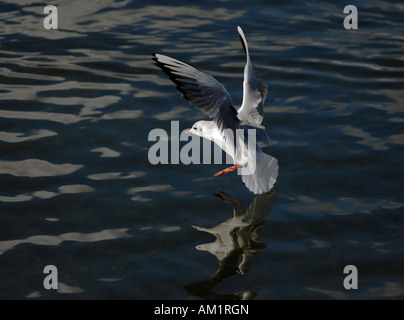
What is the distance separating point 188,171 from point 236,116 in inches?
45.2

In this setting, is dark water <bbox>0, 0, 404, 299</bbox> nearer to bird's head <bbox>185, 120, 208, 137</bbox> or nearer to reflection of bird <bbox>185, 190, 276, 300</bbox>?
reflection of bird <bbox>185, 190, 276, 300</bbox>

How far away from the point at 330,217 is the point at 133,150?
2444mm

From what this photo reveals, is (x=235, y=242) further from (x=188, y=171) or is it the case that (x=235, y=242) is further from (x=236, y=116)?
(x=188, y=171)

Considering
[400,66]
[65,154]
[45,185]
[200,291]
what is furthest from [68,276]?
[400,66]

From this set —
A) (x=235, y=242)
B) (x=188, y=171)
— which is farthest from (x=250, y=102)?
(x=235, y=242)

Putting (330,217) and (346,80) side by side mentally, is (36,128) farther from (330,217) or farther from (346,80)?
(346,80)

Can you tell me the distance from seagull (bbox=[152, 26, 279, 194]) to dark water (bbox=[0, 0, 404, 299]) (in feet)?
1.15

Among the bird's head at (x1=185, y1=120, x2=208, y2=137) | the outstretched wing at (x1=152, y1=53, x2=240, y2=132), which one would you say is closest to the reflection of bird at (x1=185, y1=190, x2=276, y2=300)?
the bird's head at (x1=185, y1=120, x2=208, y2=137)

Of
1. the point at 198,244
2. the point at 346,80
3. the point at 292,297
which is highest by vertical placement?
the point at 346,80

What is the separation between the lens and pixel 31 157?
6.62 meters

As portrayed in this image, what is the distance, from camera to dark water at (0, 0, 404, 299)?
4.99 metres

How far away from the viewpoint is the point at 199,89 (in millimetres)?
5453

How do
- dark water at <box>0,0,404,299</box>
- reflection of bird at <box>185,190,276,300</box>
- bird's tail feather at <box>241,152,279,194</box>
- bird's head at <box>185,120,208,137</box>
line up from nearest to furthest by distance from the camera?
reflection of bird at <box>185,190,276,300</box> < dark water at <box>0,0,404,299</box> < bird's tail feather at <box>241,152,279,194</box> < bird's head at <box>185,120,208,137</box>

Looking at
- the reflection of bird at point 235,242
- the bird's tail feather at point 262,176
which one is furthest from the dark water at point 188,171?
the bird's tail feather at point 262,176
